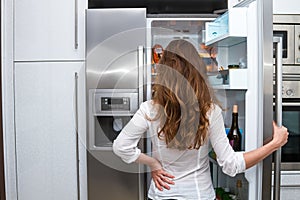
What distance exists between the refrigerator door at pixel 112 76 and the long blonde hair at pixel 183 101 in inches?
18.8

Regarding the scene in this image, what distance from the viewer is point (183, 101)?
1.39 m

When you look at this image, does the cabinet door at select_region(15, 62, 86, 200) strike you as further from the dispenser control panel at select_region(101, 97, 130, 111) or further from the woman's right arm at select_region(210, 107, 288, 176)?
the woman's right arm at select_region(210, 107, 288, 176)

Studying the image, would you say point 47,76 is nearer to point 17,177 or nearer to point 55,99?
point 55,99

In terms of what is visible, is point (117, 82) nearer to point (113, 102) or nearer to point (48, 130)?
point (113, 102)

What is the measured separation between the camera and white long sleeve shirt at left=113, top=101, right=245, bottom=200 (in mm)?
1377

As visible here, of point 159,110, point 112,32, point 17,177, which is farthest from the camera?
point 17,177

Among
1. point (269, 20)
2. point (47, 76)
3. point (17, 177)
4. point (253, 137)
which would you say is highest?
point (269, 20)

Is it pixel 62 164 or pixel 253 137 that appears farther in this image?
pixel 62 164

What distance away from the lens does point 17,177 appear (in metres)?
2.02

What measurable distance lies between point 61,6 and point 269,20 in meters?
1.08

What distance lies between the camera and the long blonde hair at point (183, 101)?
4.49 ft

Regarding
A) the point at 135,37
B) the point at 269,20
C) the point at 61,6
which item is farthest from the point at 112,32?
the point at 269,20

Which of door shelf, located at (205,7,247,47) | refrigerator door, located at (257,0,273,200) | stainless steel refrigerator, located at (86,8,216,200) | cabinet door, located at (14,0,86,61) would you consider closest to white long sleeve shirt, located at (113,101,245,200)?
refrigerator door, located at (257,0,273,200)

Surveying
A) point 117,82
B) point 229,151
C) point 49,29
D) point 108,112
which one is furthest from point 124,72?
point 229,151
